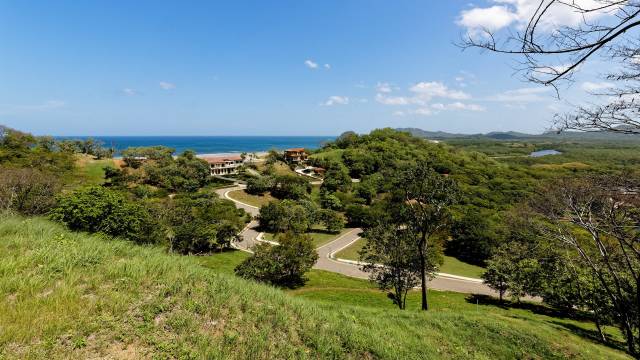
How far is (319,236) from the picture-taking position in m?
43.1

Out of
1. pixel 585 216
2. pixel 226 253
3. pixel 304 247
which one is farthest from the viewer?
pixel 226 253

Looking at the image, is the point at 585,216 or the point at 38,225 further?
the point at 585,216

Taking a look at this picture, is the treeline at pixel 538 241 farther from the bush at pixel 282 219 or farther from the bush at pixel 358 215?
the bush at pixel 282 219

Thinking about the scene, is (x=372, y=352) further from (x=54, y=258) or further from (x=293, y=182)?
(x=293, y=182)

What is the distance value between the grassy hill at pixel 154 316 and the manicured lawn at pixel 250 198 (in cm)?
4827

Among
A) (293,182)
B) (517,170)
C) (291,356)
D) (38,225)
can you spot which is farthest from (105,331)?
(517,170)

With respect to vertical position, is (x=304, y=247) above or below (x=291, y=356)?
below

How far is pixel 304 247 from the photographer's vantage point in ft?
84.6

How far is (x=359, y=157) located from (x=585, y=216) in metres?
78.8

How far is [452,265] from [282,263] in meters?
22.7

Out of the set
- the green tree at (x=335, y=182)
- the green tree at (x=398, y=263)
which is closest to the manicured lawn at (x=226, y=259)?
the green tree at (x=398, y=263)

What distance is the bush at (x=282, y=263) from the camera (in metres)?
22.8

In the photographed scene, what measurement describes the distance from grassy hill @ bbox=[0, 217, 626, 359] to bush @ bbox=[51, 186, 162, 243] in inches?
550

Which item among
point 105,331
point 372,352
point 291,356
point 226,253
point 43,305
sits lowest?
point 226,253
